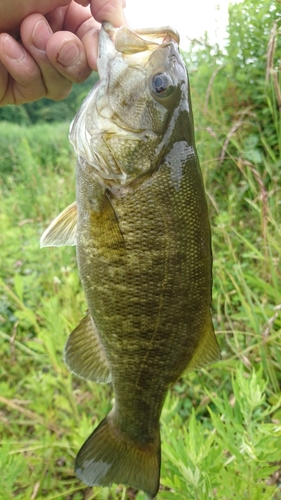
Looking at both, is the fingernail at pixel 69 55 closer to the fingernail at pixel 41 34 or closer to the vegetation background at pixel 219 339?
the fingernail at pixel 41 34

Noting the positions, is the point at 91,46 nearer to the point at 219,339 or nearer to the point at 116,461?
the point at 116,461

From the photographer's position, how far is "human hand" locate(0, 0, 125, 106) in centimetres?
154

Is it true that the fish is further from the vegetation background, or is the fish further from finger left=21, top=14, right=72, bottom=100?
finger left=21, top=14, right=72, bottom=100

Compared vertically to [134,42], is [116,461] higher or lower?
lower

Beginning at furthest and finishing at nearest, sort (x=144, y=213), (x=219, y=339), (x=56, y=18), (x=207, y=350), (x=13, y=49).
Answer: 1. (x=219, y=339)
2. (x=56, y=18)
3. (x=13, y=49)
4. (x=207, y=350)
5. (x=144, y=213)

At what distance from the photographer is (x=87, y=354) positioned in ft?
5.07

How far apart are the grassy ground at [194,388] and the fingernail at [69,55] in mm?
983

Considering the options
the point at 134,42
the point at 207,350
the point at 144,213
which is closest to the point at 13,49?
the point at 134,42

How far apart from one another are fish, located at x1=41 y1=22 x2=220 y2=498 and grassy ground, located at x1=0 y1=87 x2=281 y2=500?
230mm

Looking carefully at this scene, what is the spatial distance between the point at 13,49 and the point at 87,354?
4.30ft

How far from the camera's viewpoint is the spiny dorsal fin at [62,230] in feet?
4.89

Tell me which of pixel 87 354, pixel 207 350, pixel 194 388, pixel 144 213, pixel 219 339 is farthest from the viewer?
pixel 219 339

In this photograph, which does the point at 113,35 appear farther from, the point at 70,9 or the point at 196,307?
the point at 196,307

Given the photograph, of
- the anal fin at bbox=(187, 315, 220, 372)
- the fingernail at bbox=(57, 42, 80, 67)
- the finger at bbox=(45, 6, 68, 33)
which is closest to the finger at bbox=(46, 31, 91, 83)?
the fingernail at bbox=(57, 42, 80, 67)
